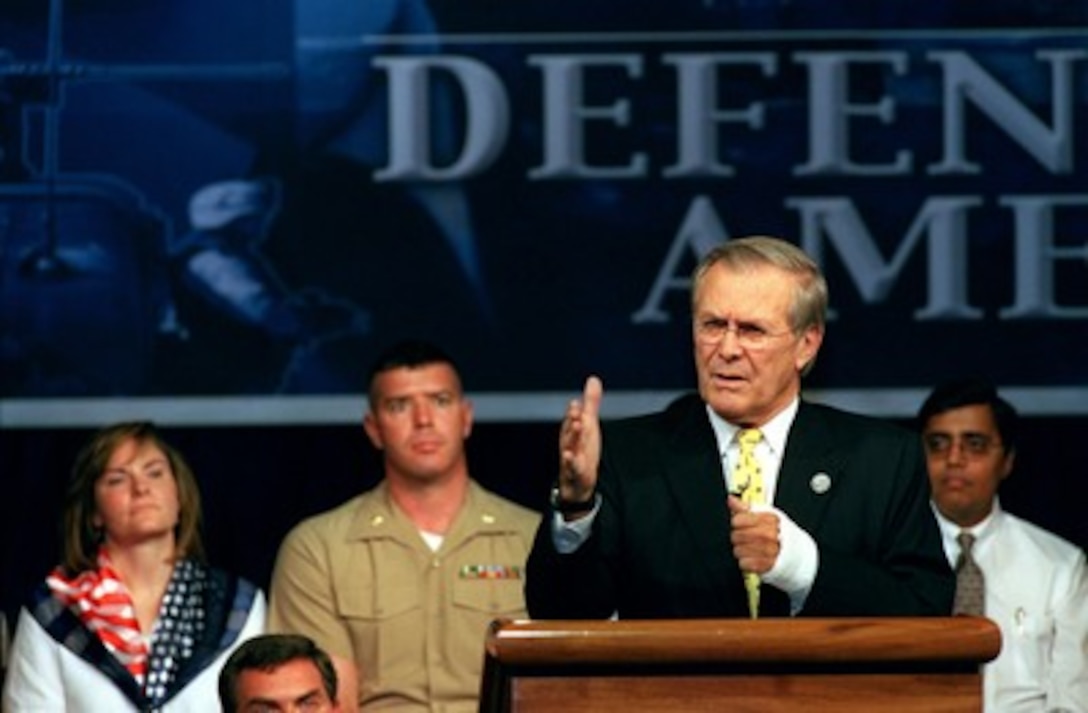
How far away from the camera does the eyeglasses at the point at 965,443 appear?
5.83 meters

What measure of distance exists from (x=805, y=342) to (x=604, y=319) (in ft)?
8.47

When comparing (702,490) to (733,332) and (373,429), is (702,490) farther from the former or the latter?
(373,429)

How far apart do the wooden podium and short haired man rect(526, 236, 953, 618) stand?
12.9 inches

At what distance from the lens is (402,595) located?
5.74 meters

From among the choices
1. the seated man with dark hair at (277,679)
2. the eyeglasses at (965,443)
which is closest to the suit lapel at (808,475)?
the seated man with dark hair at (277,679)

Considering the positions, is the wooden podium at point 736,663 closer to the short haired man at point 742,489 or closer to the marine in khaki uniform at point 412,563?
the short haired man at point 742,489

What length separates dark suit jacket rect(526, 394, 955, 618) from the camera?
352 centimetres

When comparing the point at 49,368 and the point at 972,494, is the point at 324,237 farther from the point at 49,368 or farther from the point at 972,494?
the point at 972,494

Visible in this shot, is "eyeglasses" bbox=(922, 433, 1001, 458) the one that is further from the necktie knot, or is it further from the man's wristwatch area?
the man's wristwatch area

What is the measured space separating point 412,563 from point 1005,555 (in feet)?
3.74

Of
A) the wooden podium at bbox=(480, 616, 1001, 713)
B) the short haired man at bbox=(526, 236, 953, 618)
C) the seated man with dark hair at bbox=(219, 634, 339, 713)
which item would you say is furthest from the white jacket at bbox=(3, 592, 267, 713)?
the wooden podium at bbox=(480, 616, 1001, 713)

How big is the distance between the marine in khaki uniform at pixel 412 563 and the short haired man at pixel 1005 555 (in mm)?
826

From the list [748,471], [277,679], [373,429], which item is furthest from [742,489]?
[373,429]

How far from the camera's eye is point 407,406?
5.75 m
